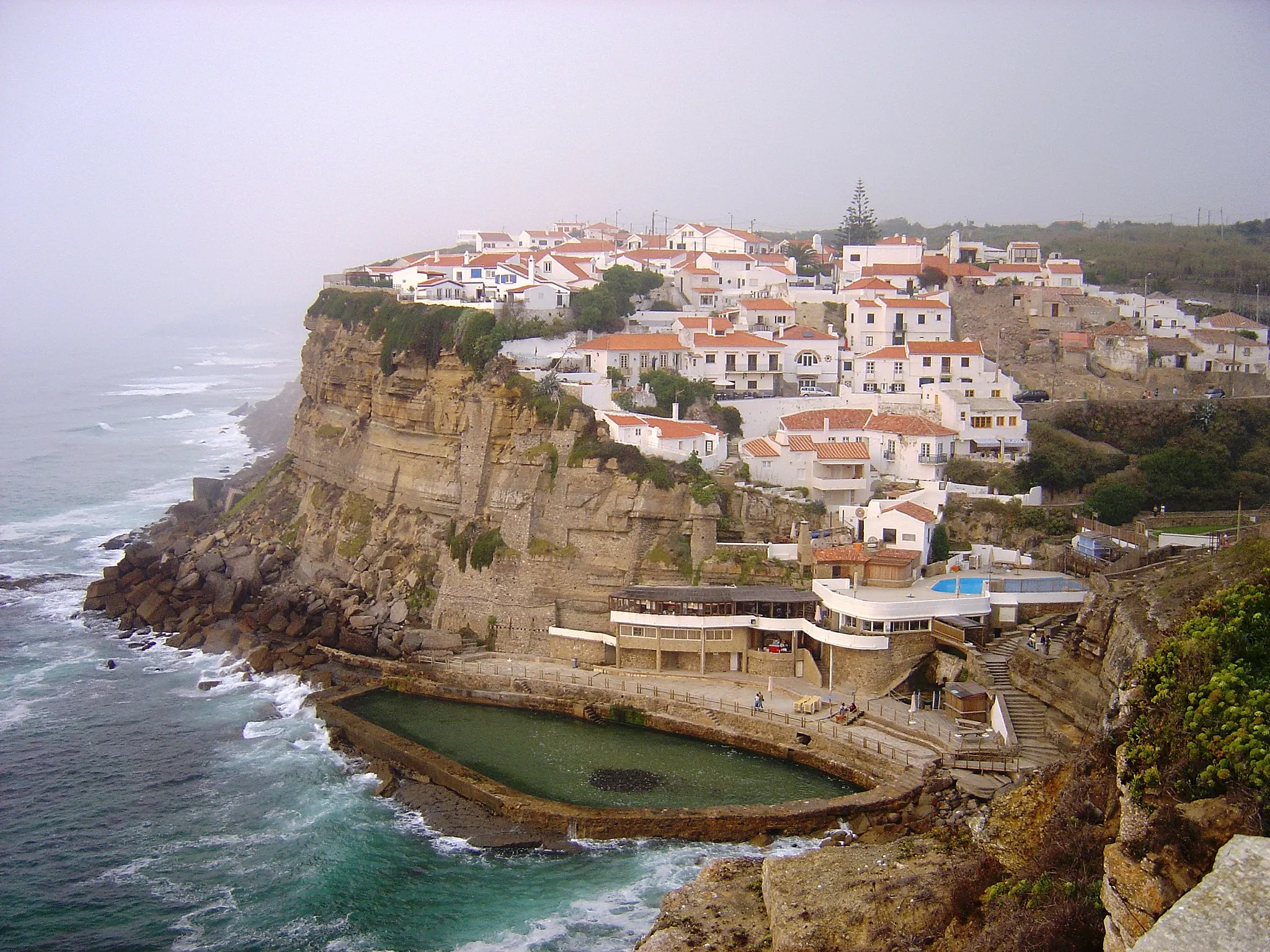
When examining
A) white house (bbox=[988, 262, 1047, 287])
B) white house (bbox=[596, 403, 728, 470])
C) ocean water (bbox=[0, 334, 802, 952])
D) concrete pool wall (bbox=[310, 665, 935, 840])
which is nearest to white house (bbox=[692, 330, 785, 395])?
white house (bbox=[596, 403, 728, 470])

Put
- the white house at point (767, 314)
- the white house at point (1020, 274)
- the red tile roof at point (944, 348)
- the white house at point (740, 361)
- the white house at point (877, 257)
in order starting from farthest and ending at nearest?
the white house at point (877, 257) < the white house at point (1020, 274) < the white house at point (767, 314) < the white house at point (740, 361) < the red tile roof at point (944, 348)

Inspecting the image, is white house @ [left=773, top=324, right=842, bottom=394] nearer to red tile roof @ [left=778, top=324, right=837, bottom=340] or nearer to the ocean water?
red tile roof @ [left=778, top=324, right=837, bottom=340]

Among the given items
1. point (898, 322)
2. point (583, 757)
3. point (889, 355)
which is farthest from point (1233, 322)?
point (583, 757)

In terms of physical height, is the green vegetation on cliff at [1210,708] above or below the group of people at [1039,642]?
above

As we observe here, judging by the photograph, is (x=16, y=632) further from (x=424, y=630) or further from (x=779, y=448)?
(x=779, y=448)

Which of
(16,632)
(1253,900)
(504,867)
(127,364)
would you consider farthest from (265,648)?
(127,364)

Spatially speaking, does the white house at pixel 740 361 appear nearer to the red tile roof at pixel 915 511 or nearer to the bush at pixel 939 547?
the red tile roof at pixel 915 511

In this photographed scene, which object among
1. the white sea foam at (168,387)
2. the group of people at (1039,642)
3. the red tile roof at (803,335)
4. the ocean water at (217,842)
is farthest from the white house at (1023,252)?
the white sea foam at (168,387)
